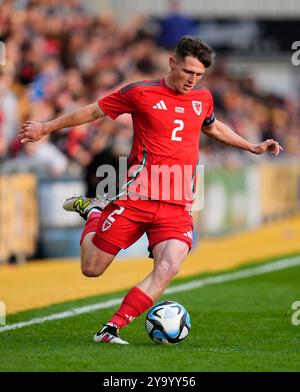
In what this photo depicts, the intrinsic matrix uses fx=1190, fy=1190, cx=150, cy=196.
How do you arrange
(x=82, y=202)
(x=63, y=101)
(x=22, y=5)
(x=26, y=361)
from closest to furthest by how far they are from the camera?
(x=26, y=361), (x=82, y=202), (x=63, y=101), (x=22, y=5)

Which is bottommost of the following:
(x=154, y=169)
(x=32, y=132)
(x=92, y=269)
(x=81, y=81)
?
(x=92, y=269)

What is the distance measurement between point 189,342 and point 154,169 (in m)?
1.34

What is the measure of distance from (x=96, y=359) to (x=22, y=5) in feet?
46.4

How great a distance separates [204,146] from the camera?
77.8 feet

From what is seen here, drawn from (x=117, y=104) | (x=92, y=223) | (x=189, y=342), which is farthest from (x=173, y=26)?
(x=189, y=342)

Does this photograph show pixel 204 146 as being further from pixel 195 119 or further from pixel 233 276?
pixel 195 119

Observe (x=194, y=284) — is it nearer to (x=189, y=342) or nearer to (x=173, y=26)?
(x=189, y=342)

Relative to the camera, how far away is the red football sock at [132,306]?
8820mm

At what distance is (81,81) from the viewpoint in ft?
71.5

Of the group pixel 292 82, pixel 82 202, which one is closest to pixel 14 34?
pixel 82 202

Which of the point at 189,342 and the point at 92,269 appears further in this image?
the point at 92,269

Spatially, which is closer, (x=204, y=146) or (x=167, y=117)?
(x=167, y=117)

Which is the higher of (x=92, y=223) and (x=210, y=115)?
(x=210, y=115)

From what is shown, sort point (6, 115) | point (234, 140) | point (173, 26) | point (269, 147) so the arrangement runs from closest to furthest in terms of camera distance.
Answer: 1. point (269, 147)
2. point (234, 140)
3. point (6, 115)
4. point (173, 26)
